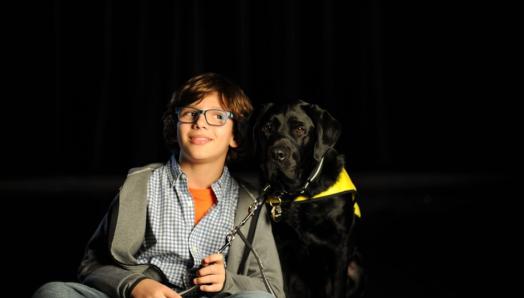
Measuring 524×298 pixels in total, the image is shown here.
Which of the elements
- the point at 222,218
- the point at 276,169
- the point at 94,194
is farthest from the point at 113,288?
the point at 94,194

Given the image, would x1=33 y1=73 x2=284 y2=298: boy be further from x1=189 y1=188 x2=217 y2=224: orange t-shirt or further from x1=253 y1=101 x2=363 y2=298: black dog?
x1=253 y1=101 x2=363 y2=298: black dog

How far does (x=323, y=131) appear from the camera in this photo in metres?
2.09

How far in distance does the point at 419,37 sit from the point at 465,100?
39.5 inches

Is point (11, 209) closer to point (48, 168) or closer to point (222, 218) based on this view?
point (48, 168)

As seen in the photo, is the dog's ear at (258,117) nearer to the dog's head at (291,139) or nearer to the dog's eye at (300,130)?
Answer: the dog's head at (291,139)

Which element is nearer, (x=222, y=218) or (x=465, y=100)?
(x=222, y=218)

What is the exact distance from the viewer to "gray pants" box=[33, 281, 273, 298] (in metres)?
1.45

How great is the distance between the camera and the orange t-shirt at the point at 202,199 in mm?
1771

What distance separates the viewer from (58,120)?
7.03 meters

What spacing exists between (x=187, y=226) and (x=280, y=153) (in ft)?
1.72

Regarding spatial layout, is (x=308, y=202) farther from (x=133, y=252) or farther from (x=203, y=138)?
(x=133, y=252)

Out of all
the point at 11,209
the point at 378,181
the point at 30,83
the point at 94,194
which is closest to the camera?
the point at 11,209

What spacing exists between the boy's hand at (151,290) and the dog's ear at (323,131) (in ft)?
2.67

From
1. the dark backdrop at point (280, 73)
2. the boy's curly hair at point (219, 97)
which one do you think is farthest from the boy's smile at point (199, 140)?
the dark backdrop at point (280, 73)
